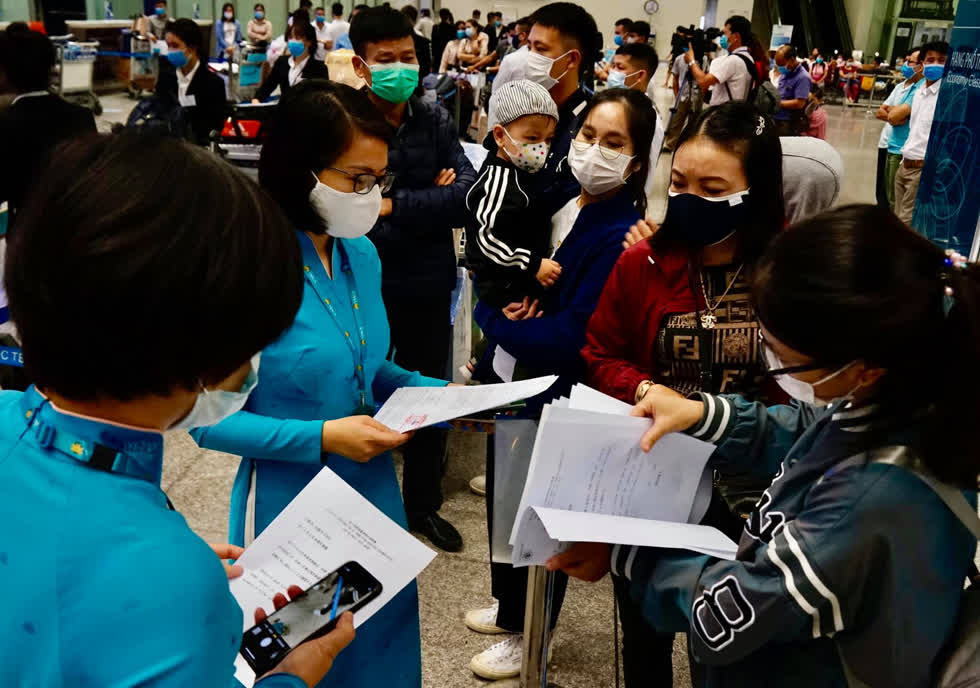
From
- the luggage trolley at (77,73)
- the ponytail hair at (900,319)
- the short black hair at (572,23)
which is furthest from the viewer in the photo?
the luggage trolley at (77,73)

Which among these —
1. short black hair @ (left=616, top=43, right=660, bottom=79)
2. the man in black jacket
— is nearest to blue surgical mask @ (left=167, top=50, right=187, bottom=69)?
short black hair @ (left=616, top=43, right=660, bottom=79)

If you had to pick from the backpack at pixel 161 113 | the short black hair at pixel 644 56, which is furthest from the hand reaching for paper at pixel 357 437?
the short black hair at pixel 644 56

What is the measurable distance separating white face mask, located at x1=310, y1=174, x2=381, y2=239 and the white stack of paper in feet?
2.10

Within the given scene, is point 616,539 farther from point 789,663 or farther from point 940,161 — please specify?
point 940,161

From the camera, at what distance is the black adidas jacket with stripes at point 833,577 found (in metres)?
1.00

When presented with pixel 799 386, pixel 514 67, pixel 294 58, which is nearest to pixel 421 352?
pixel 514 67

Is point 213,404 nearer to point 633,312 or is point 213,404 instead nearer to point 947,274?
point 947,274

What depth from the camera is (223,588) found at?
2.46 feet

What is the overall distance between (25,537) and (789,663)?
1002 mm

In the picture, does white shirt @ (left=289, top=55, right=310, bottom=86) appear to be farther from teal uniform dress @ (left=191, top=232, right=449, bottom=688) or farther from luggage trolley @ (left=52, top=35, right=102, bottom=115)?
teal uniform dress @ (left=191, top=232, right=449, bottom=688)

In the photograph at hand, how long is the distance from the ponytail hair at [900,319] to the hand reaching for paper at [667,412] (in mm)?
338

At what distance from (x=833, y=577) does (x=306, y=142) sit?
1223mm

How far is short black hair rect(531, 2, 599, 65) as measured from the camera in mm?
3170

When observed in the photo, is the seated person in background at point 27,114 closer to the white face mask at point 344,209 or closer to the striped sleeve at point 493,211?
the striped sleeve at point 493,211
